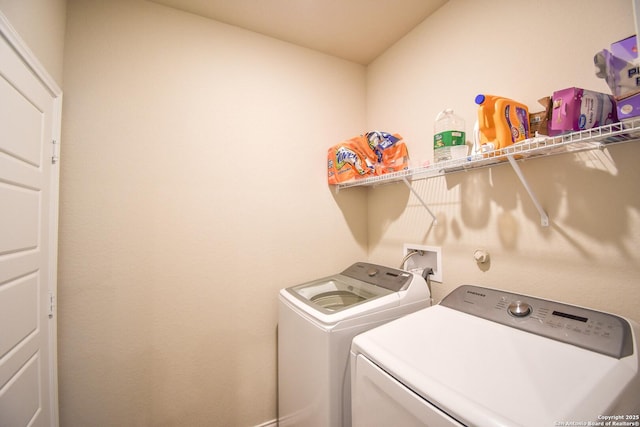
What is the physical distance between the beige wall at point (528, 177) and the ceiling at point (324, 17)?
15 centimetres

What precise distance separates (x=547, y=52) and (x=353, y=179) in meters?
1.10

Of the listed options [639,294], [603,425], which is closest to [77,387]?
[603,425]

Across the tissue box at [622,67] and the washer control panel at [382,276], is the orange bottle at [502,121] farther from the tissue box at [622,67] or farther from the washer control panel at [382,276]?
the washer control panel at [382,276]

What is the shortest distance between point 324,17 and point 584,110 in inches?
59.3

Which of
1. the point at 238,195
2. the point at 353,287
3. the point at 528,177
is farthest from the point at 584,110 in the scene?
the point at 238,195

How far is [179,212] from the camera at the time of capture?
1510 mm

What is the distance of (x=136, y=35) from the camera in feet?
4.72

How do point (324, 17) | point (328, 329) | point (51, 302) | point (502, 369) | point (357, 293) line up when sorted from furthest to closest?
point (324, 17)
point (357, 293)
point (51, 302)
point (328, 329)
point (502, 369)

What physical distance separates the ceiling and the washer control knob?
5.72 ft

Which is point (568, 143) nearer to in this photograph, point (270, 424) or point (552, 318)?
point (552, 318)

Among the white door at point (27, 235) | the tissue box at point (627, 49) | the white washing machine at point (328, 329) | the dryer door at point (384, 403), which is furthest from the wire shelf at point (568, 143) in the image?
the white door at point (27, 235)

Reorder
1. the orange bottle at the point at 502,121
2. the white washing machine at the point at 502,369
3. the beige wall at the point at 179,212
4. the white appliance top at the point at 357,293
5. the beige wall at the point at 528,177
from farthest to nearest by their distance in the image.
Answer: the beige wall at the point at 179,212 < the white appliance top at the point at 357,293 < the orange bottle at the point at 502,121 < the beige wall at the point at 528,177 < the white washing machine at the point at 502,369

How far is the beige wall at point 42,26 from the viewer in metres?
0.91

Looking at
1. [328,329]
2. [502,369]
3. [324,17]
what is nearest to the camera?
[502,369]
